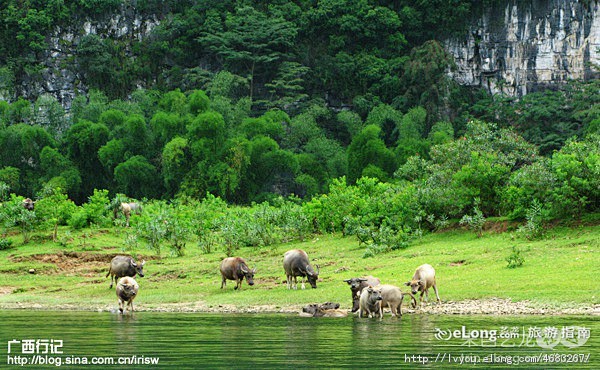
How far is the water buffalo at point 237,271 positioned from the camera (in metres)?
25.3

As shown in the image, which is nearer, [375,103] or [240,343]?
[240,343]

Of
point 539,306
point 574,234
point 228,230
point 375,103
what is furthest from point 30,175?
point 539,306

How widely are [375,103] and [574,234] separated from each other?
5132cm

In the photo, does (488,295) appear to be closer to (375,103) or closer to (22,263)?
(22,263)

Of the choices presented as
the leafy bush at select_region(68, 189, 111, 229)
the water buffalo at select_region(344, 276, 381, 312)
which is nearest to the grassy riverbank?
the leafy bush at select_region(68, 189, 111, 229)

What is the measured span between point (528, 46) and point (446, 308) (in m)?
62.0

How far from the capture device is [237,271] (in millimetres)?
25359

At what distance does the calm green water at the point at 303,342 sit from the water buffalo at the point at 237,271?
4.54 meters

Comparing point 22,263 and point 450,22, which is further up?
point 450,22

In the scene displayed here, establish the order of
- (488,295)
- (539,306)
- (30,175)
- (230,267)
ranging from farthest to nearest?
(30,175), (230,267), (488,295), (539,306)

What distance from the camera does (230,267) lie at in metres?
25.5

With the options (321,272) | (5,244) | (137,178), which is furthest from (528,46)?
(321,272)

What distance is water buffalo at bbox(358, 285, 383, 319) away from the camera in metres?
19.7

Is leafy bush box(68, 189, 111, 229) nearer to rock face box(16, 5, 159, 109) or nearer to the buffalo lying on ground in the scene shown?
the buffalo lying on ground
